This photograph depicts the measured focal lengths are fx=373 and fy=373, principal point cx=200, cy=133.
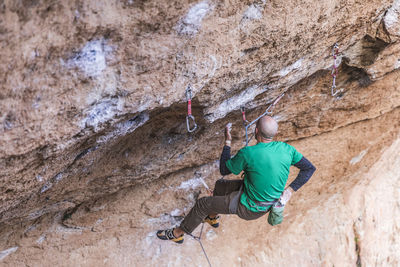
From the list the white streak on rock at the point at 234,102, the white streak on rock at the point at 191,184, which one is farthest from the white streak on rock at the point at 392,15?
the white streak on rock at the point at 191,184

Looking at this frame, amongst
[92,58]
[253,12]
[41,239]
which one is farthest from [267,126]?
[41,239]

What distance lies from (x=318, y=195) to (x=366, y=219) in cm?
130

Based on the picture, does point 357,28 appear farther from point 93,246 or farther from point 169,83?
point 93,246

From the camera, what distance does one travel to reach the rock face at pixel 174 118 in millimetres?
2080

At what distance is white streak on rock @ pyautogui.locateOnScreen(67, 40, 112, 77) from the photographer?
2.07 metres

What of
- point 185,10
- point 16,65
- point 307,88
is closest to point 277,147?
point 307,88

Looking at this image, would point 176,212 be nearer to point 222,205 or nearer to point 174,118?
point 222,205

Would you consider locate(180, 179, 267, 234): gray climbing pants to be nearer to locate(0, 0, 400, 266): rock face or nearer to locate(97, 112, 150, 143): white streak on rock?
locate(0, 0, 400, 266): rock face

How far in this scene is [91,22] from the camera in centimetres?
200

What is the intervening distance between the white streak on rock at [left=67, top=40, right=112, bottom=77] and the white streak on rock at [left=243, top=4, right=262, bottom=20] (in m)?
0.97

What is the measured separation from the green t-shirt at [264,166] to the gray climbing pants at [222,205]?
7.1 inches

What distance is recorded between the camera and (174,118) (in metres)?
3.17

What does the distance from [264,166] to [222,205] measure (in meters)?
0.63

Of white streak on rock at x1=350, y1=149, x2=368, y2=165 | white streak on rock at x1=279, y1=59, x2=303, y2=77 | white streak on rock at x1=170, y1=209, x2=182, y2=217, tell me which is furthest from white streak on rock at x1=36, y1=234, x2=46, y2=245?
white streak on rock at x1=350, y1=149, x2=368, y2=165
